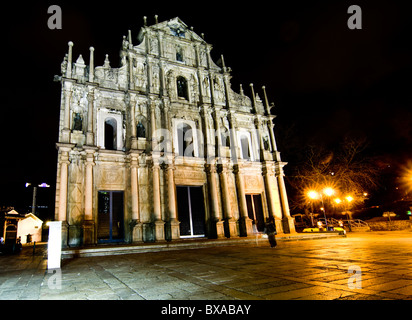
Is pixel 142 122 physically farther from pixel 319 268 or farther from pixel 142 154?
pixel 319 268

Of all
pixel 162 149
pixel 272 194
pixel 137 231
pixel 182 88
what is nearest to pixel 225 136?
pixel 182 88

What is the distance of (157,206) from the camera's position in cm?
1503

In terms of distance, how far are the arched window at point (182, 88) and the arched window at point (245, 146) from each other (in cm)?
565

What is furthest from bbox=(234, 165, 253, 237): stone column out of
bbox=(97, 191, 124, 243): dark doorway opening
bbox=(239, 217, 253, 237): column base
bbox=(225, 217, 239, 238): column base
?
bbox=(97, 191, 124, 243): dark doorway opening

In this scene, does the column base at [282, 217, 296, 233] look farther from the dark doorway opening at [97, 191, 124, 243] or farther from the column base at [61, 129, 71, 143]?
the column base at [61, 129, 71, 143]

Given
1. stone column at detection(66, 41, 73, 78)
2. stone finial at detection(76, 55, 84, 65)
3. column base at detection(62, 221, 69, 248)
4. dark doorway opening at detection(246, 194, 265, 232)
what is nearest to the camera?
column base at detection(62, 221, 69, 248)

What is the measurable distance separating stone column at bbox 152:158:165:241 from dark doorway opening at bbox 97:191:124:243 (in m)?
2.11

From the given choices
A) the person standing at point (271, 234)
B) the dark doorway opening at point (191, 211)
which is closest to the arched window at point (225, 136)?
the dark doorway opening at point (191, 211)

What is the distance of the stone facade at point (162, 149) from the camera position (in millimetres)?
14336

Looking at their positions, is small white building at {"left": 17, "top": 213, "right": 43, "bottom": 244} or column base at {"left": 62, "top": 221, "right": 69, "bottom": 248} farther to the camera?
small white building at {"left": 17, "top": 213, "right": 43, "bottom": 244}

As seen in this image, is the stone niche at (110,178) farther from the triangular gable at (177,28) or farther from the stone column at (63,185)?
the triangular gable at (177,28)

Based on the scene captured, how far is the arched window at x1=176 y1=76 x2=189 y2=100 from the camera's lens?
1934 cm

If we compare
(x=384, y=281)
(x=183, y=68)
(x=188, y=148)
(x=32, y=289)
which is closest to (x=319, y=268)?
(x=384, y=281)

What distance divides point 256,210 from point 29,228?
26.0 metres
